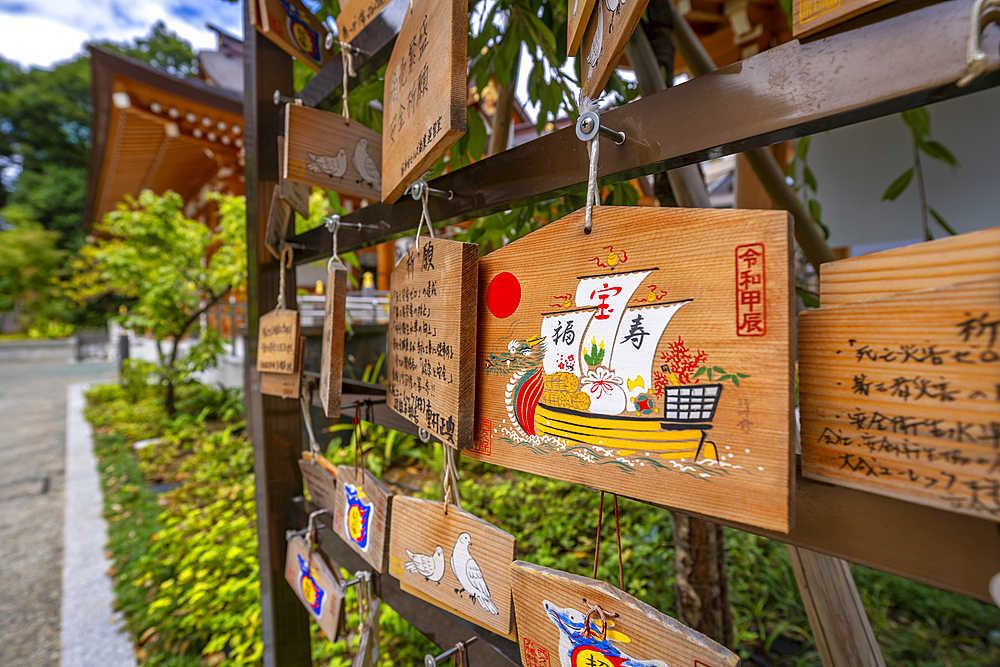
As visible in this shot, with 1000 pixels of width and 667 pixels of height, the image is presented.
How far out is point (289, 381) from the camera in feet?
2.79

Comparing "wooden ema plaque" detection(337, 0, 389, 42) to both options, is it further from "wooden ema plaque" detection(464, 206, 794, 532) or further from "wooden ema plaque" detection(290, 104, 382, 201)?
"wooden ema plaque" detection(464, 206, 794, 532)

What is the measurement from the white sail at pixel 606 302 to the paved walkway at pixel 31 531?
2.37 meters

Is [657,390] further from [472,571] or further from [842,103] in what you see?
[472,571]

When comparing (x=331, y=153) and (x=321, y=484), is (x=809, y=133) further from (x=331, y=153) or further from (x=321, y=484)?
(x=321, y=484)

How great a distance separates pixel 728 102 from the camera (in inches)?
13.7

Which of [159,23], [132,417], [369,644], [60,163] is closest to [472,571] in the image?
[369,644]

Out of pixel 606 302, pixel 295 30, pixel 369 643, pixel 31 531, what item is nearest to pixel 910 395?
pixel 606 302

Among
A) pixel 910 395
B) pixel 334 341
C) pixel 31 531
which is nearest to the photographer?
pixel 910 395

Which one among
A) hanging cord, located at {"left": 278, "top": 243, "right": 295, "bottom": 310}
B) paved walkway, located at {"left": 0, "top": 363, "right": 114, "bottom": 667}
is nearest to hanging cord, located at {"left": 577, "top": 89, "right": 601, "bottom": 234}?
hanging cord, located at {"left": 278, "top": 243, "right": 295, "bottom": 310}

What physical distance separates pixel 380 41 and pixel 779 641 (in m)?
2.19

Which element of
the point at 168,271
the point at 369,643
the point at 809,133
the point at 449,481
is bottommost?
the point at 369,643

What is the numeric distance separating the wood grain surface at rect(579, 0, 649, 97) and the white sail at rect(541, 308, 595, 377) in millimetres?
187

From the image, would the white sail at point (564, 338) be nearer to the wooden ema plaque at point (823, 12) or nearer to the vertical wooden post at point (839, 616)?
the wooden ema plaque at point (823, 12)

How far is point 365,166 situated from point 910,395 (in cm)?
76
